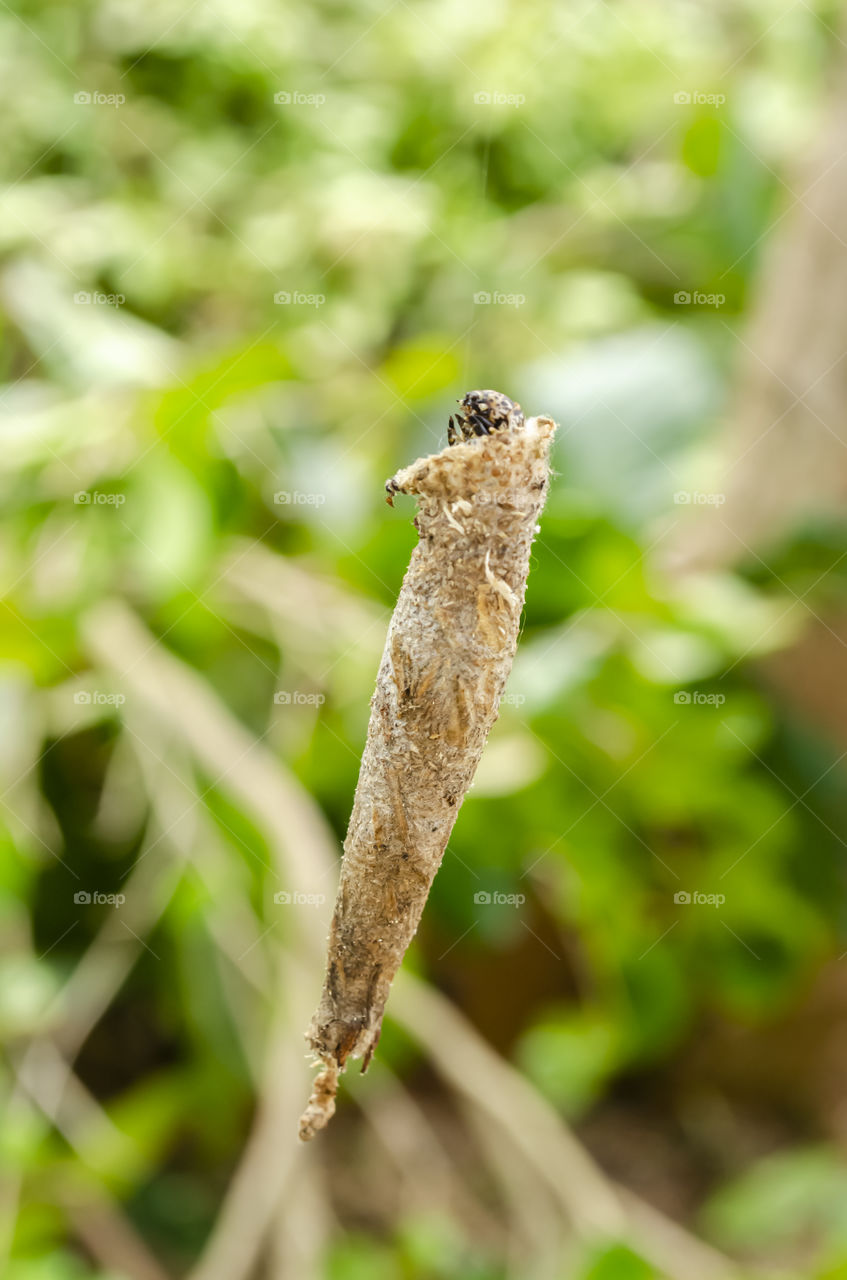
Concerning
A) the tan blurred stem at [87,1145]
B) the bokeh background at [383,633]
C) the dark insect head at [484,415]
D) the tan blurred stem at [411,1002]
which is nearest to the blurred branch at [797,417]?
the bokeh background at [383,633]

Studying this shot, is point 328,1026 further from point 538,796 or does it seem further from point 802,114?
point 802,114

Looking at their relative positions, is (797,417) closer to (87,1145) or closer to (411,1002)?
(411,1002)

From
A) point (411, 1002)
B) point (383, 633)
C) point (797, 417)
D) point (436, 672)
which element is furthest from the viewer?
point (797, 417)

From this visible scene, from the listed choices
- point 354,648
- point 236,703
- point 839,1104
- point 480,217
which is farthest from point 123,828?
point 839,1104

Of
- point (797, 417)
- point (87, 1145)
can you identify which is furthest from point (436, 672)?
point (797, 417)

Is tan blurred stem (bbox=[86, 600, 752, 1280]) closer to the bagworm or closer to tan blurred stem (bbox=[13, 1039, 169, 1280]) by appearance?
tan blurred stem (bbox=[13, 1039, 169, 1280])

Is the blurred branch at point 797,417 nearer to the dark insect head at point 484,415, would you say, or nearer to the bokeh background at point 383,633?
the bokeh background at point 383,633

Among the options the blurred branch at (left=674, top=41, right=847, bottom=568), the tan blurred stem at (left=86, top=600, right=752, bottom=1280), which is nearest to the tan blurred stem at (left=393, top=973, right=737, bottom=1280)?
the tan blurred stem at (left=86, top=600, right=752, bottom=1280)
